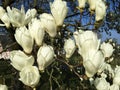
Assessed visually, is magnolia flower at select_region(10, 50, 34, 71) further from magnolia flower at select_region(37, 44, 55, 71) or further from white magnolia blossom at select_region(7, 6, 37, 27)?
white magnolia blossom at select_region(7, 6, 37, 27)

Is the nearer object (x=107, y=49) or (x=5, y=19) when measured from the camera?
(x=107, y=49)

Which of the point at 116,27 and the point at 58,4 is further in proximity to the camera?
the point at 116,27

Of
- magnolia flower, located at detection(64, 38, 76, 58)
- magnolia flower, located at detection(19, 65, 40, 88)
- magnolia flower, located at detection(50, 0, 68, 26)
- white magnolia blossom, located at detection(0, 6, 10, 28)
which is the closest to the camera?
magnolia flower, located at detection(19, 65, 40, 88)

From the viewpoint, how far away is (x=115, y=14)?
15.4ft

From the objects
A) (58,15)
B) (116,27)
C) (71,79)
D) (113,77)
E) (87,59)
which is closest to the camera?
(87,59)

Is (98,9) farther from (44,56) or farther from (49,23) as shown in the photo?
(44,56)

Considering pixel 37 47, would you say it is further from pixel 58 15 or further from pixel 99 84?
pixel 99 84

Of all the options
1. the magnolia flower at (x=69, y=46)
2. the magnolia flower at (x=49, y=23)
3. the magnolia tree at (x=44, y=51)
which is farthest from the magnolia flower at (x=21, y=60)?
the magnolia flower at (x=69, y=46)

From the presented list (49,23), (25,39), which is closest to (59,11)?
(49,23)

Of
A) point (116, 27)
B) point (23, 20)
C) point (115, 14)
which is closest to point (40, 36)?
point (23, 20)

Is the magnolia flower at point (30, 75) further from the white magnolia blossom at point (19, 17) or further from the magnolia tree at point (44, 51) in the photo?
the white magnolia blossom at point (19, 17)

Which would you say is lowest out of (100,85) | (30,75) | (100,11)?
(100,85)

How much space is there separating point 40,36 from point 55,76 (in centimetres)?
36

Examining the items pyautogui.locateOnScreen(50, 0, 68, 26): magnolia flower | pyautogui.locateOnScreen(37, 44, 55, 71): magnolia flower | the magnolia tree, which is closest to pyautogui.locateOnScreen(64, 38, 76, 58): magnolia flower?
the magnolia tree
